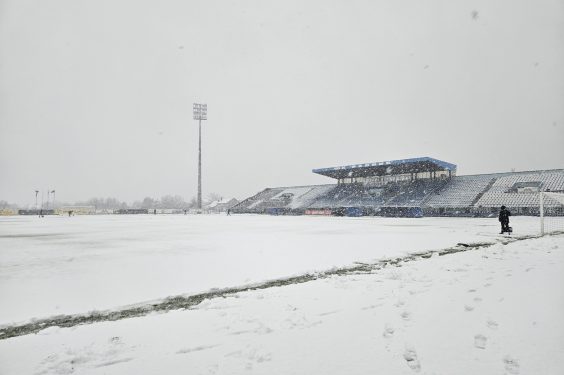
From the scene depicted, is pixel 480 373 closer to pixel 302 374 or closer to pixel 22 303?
pixel 302 374

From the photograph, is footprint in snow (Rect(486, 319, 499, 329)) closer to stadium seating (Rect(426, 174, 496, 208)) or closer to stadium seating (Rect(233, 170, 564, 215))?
stadium seating (Rect(233, 170, 564, 215))

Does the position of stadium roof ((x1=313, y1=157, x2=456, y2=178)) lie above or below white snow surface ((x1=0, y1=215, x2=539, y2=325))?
above

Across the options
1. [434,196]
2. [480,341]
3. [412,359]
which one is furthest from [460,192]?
[412,359]

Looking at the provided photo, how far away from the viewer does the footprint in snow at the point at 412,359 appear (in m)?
3.17

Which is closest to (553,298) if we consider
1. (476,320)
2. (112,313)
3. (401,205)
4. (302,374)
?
(476,320)

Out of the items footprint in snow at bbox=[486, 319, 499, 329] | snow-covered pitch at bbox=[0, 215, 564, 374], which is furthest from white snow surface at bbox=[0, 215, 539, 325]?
footprint in snow at bbox=[486, 319, 499, 329]

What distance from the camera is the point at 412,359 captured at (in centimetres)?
334

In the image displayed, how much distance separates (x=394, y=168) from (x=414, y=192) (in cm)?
509

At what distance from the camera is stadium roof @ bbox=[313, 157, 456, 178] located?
47031 millimetres

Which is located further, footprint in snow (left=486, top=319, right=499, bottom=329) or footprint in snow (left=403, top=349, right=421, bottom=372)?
footprint in snow (left=486, top=319, right=499, bottom=329)

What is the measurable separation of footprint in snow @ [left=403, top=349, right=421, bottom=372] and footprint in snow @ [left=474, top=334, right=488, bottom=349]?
75 cm

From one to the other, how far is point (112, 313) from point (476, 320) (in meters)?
5.28

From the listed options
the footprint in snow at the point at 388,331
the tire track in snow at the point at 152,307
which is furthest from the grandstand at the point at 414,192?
the footprint in snow at the point at 388,331

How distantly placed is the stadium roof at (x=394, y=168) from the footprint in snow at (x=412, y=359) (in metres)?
45.2
